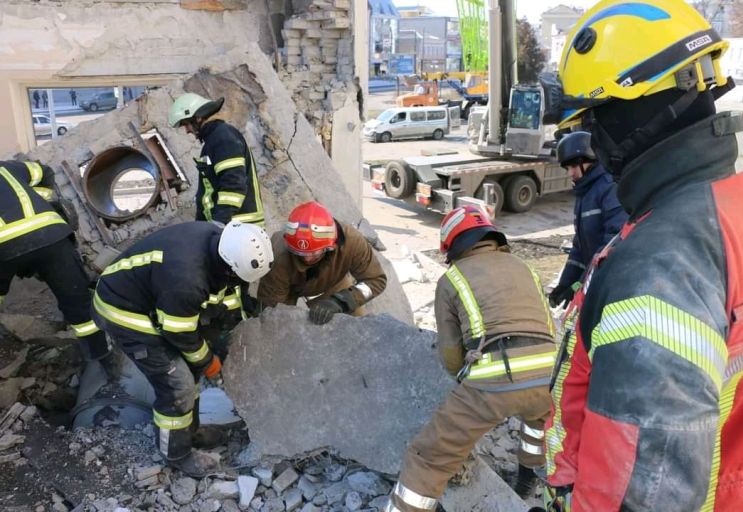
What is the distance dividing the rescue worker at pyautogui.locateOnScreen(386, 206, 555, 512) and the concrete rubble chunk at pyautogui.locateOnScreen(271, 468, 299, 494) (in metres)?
0.70

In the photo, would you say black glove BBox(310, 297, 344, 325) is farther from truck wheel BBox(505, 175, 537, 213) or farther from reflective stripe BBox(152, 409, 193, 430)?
truck wheel BBox(505, 175, 537, 213)

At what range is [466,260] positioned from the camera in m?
2.84

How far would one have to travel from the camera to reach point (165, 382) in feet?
10.7

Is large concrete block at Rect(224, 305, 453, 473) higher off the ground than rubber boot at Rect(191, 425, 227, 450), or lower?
higher

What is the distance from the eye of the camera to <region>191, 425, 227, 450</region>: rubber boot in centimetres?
357

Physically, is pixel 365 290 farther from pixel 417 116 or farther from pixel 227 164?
pixel 417 116

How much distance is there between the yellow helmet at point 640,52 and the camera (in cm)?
122

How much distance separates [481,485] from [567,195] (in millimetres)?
11465

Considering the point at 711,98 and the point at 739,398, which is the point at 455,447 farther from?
the point at 711,98

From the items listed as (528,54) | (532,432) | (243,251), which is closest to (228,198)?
(243,251)

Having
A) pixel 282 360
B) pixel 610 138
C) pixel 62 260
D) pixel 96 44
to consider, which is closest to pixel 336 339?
pixel 282 360

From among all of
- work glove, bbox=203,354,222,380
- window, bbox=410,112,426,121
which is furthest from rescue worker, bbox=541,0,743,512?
window, bbox=410,112,426,121

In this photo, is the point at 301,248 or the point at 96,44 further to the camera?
the point at 96,44

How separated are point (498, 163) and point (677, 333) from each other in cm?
1082
